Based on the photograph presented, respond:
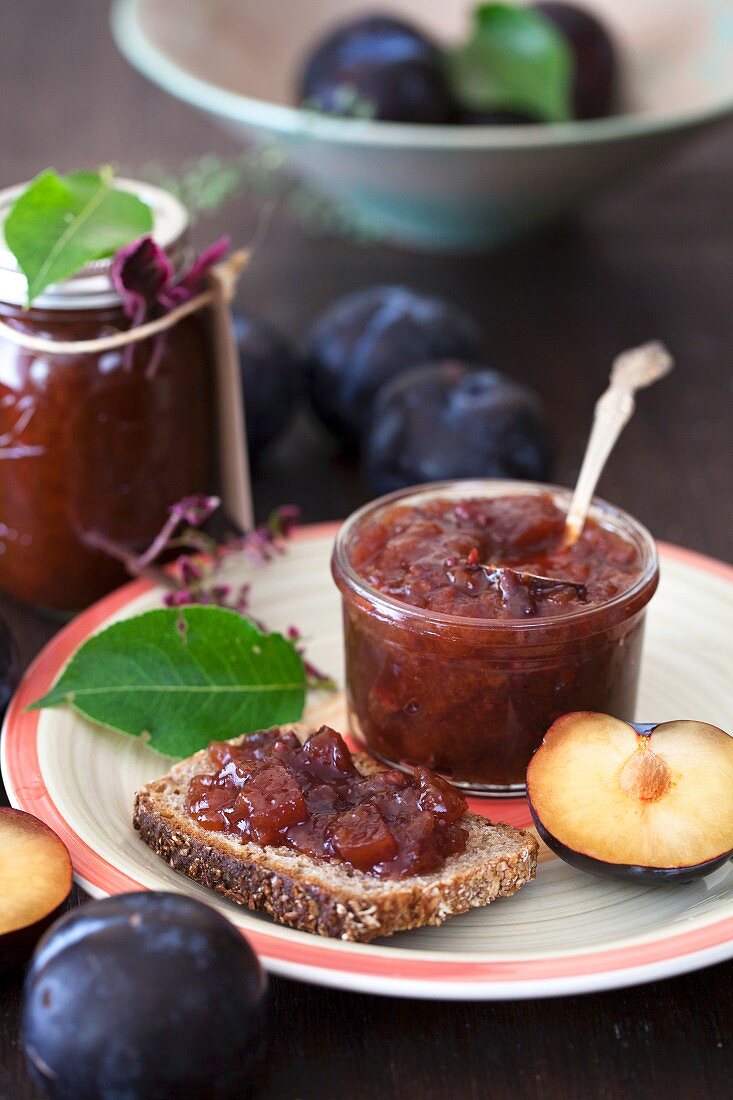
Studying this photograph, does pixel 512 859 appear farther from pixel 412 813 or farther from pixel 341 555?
pixel 341 555

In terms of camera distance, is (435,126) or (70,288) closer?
(70,288)

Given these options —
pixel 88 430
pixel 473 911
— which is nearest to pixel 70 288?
pixel 88 430

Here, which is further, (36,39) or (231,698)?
(36,39)

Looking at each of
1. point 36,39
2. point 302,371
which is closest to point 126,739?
point 302,371

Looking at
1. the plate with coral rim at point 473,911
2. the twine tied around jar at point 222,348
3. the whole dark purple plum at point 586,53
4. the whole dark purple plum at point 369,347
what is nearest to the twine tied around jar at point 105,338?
the twine tied around jar at point 222,348

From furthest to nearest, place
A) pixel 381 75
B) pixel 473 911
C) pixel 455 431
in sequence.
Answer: pixel 381 75
pixel 455 431
pixel 473 911

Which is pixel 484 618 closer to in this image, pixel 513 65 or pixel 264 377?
pixel 264 377
